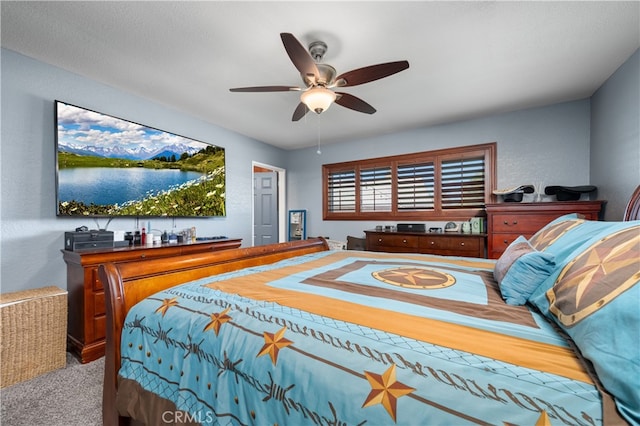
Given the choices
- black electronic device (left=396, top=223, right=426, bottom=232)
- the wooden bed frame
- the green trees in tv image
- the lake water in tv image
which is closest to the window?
black electronic device (left=396, top=223, right=426, bottom=232)

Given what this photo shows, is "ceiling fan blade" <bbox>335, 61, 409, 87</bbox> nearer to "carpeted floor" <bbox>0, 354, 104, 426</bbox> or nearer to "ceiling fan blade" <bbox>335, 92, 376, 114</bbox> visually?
"ceiling fan blade" <bbox>335, 92, 376, 114</bbox>

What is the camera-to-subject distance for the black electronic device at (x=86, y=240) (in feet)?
7.39

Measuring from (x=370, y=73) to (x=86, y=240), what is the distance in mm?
2799

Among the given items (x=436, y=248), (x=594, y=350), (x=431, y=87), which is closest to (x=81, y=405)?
(x=594, y=350)

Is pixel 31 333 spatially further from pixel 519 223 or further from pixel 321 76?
pixel 519 223

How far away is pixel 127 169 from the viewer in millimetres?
2861

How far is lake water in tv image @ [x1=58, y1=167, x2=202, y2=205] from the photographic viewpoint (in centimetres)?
245

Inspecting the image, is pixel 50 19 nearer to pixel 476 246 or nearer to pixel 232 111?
pixel 232 111

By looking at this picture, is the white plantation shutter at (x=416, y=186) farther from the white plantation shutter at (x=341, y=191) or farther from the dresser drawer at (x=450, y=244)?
the white plantation shutter at (x=341, y=191)

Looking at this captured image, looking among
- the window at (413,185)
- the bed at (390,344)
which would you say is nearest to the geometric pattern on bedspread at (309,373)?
the bed at (390,344)

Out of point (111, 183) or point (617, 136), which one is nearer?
point (617, 136)

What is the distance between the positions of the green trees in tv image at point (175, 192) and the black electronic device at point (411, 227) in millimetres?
2748

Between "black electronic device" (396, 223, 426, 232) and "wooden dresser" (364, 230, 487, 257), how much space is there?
0.66 ft

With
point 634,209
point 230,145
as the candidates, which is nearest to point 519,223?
point 634,209
